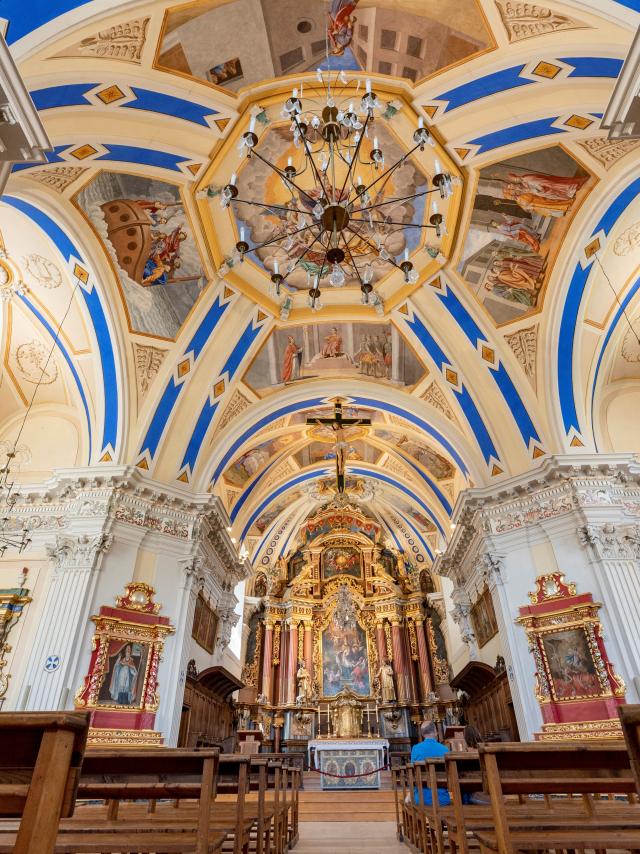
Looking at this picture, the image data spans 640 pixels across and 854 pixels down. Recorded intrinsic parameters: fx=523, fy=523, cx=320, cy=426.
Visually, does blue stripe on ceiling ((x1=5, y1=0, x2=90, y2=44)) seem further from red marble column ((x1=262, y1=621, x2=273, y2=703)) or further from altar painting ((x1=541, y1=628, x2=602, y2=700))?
red marble column ((x1=262, y1=621, x2=273, y2=703))

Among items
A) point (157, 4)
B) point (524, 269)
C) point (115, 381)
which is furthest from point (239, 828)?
point (524, 269)

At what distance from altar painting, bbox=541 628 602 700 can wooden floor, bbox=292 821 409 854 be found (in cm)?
367

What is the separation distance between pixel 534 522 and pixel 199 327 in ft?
26.5

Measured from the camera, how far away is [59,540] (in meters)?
9.80

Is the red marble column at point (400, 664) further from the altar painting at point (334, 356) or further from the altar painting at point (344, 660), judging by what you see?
the altar painting at point (334, 356)

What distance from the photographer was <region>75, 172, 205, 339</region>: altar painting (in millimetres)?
9133

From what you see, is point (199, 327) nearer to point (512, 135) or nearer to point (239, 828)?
point (512, 135)

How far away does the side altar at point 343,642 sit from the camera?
17344mm

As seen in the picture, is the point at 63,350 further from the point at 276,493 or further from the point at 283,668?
the point at 283,668

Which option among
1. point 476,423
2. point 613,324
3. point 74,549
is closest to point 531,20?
point 613,324

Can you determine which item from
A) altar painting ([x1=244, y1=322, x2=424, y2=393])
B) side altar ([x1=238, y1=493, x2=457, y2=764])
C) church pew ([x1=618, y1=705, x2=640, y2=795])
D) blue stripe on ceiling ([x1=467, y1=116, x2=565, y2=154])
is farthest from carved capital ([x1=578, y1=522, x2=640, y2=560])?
church pew ([x1=618, y1=705, x2=640, y2=795])

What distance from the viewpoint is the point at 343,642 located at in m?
19.6

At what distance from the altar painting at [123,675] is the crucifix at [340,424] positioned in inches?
258

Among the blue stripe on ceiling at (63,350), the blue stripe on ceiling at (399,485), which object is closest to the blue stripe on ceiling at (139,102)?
the blue stripe on ceiling at (63,350)
